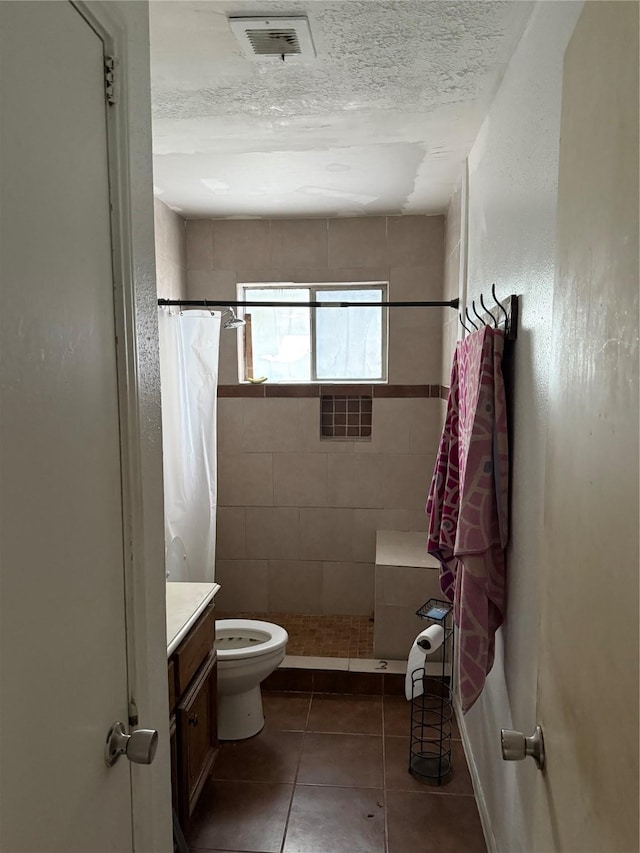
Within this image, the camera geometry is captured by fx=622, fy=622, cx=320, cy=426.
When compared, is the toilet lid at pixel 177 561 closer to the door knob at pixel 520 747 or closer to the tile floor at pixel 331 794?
the tile floor at pixel 331 794

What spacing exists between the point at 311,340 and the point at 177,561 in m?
1.58

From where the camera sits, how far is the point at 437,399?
3686mm

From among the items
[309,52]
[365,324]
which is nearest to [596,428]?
[309,52]

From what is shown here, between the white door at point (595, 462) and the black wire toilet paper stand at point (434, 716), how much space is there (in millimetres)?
1672

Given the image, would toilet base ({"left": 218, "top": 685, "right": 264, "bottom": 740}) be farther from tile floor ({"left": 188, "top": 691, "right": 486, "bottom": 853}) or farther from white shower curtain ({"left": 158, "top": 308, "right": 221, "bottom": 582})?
white shower curtain ({"left": 158, "top": 308, "right": 221, "bottom": 582})

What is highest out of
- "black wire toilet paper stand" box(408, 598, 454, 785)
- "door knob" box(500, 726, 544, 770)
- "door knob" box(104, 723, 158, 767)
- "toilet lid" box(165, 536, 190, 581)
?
"door knob" box(500, 726, 544, 770)

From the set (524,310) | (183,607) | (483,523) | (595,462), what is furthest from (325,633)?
(595,462)

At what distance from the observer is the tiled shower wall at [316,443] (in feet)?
12.1

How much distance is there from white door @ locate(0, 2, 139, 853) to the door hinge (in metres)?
0.02

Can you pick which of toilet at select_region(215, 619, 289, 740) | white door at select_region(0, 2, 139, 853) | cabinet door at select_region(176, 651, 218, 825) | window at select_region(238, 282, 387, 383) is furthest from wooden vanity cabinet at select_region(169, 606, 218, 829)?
window at select_region(238, 282, 387, 383)

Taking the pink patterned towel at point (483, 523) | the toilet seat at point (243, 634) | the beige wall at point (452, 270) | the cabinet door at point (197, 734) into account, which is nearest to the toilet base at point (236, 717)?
the toilet seat at point (243, 634)

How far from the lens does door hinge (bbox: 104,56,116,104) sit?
3.60 feet

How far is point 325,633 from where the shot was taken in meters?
3.61

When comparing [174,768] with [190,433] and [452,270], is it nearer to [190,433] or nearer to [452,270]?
[190,433]
